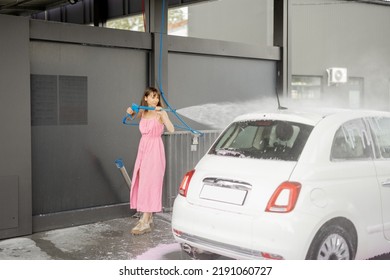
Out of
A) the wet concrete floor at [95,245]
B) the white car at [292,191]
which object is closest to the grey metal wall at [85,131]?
the wet concrete floor at [95,245]

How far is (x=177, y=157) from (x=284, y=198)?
3.68 metres

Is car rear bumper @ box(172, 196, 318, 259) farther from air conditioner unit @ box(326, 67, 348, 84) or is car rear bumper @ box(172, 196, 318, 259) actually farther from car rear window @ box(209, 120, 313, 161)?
air conditioner unit @ box(326, 67, 348, 84)

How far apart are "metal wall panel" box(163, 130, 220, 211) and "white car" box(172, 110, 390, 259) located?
264cm

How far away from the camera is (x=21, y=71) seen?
579cm

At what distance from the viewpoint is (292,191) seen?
12.4 ft

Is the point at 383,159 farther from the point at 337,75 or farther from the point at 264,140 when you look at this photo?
the point at 337,75

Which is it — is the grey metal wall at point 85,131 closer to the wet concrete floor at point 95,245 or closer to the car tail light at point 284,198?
the wet concrete floor at point 95,245

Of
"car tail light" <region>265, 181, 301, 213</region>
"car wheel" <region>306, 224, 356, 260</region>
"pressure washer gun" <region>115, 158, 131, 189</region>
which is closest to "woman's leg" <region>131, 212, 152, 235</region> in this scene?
"pressure washer gun" <region>115, 158, 131, 189</region>

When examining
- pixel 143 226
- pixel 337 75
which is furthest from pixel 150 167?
pixel 337 75

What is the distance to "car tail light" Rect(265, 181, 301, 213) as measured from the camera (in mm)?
3748

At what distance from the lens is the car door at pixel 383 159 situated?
429 centimetres
